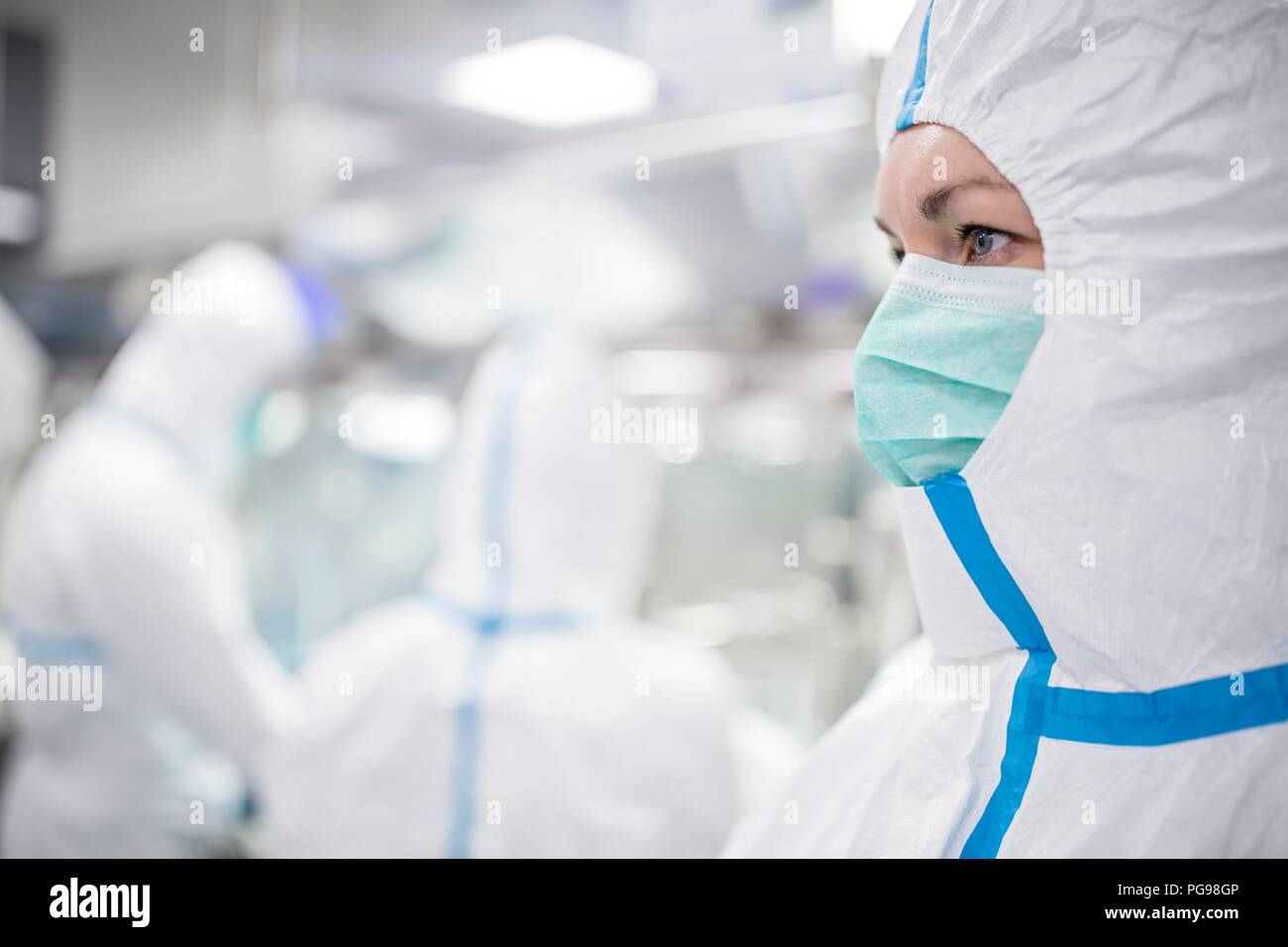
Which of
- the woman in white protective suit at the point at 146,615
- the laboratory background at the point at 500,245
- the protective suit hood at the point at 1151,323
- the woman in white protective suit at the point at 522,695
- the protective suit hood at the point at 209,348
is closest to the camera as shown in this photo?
the protective suit hood at the point at 1151,323

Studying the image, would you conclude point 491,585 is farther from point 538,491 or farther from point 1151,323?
point 1151,323

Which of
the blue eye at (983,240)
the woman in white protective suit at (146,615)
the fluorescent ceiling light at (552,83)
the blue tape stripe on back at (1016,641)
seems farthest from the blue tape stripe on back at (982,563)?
the woman in white protective suit at (146,615)

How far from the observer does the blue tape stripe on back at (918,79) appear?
74 cm

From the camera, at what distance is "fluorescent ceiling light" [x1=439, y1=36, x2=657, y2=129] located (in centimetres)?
143

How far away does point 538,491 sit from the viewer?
1.44m

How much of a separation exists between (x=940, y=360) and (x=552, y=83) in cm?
99

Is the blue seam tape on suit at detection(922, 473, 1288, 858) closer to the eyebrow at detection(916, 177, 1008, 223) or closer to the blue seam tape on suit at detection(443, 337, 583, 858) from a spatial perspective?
the eyebrow at detection(916, 177, 1008, 223)

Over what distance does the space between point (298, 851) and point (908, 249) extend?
3.97 ft

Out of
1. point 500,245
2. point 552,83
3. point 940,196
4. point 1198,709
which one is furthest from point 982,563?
point 500,245

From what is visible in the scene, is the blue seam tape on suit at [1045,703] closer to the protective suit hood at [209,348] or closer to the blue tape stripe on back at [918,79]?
the blue tape stripe on back at [918,79]

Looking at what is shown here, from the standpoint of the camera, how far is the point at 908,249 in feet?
2.52

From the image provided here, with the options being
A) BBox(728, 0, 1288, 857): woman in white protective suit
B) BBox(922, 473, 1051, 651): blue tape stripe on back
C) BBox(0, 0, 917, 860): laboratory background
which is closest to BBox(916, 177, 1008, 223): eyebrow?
BBox(728, 0, 1288, 857): woman in white protective suit

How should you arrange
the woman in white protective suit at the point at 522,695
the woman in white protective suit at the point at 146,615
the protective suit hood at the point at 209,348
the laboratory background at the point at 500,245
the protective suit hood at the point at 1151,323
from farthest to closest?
1. the protective suit hood at the point at 209,348
2. the woman in white protective suit at the point at 146,615
3. the laboratory background at the point at 500,245
4. the woman in white protective suit at the point at 522,695
5. the protective suit hood at the point at 1151,323

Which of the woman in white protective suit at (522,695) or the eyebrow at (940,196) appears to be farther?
the woman in white protective suit at (522,695)
